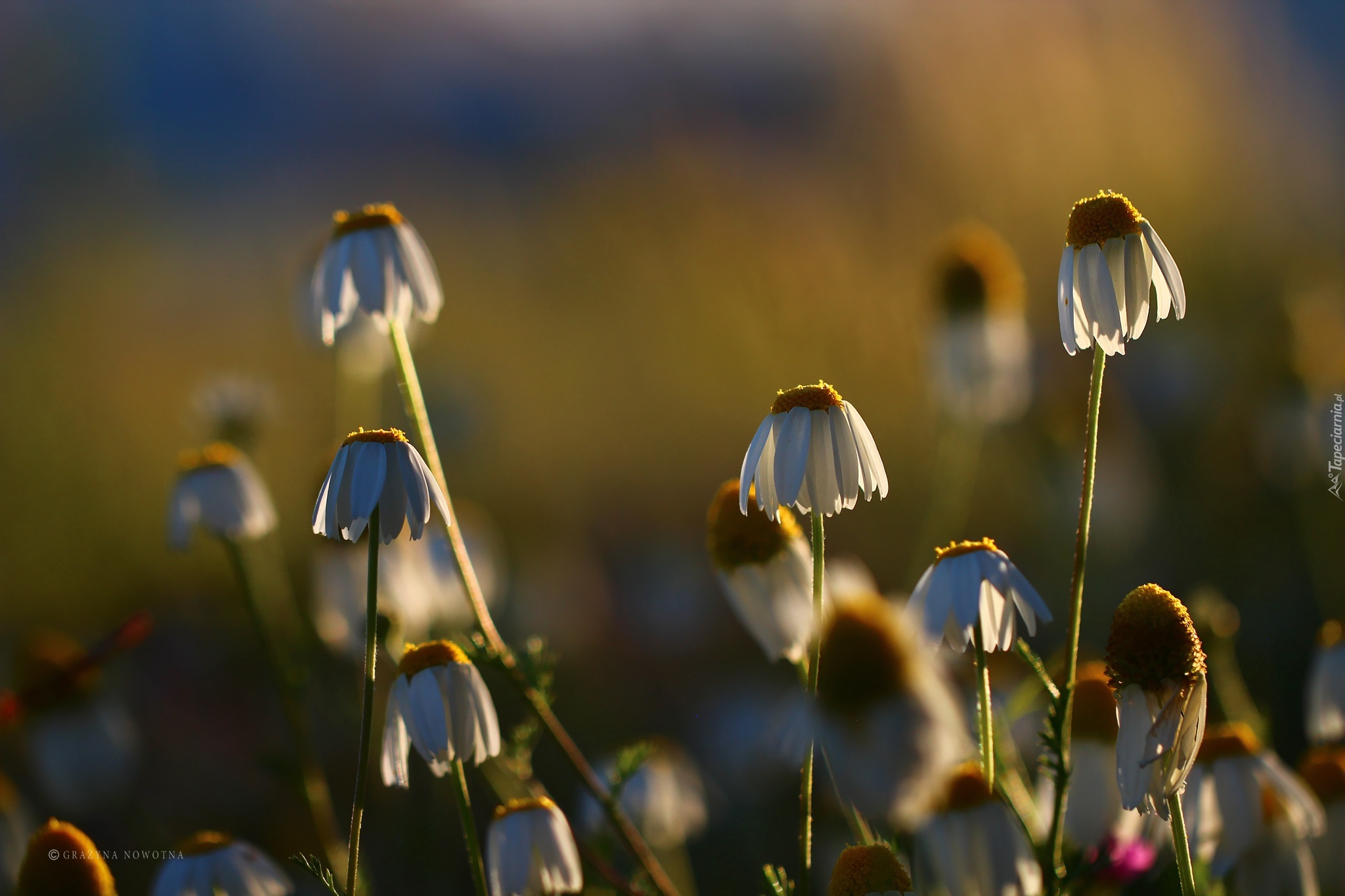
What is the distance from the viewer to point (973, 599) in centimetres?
103

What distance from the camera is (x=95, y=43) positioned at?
5922 millimetres

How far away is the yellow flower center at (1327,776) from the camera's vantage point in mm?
1348

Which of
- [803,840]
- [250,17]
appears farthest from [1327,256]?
[250,17]

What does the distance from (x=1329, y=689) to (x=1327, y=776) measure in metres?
0.12

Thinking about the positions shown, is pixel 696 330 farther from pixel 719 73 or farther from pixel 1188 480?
pixel 1188 480

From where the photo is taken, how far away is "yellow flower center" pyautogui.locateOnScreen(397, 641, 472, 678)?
1165 mm

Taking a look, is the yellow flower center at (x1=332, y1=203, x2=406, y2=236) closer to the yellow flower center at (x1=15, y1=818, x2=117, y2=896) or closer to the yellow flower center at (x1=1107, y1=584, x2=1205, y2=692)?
the yellow flower center at (x1=15, y1=818, x2=117, y2=896)

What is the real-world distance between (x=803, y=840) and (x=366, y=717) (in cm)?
46

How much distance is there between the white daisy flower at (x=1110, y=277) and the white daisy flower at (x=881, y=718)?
0.35m

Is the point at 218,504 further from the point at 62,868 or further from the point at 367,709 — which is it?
the point at 367,709

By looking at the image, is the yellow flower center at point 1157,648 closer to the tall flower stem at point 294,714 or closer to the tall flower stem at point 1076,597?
the tall flower stem at point 1076,597

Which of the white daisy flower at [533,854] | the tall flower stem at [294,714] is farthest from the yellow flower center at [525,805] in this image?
the tall flower stem at [294,714]

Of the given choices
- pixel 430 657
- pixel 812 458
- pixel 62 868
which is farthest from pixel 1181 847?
pixel 62 868

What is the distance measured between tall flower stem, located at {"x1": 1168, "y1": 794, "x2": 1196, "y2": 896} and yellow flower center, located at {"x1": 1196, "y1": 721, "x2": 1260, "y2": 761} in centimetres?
29
